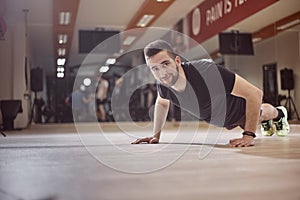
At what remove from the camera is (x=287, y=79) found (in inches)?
278

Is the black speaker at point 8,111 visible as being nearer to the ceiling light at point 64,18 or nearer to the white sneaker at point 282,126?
the ceiling light at point 64,18

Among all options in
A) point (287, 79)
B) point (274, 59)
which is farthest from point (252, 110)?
point (274, 59)

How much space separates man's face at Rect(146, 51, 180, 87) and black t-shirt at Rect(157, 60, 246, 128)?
0.09 meters

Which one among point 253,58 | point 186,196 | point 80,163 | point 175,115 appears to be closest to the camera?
point 186,196

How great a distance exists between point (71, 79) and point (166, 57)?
29.9 ft

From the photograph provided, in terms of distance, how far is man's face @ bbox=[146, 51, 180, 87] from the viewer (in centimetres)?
232

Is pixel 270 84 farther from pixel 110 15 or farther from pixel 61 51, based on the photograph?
pixel 61 51

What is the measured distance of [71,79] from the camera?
11148mm

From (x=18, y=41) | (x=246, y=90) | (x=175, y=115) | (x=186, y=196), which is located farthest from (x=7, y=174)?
(x=175, y=115)

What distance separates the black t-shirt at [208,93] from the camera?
7.76 feet

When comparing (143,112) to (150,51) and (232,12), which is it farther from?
(150,51)

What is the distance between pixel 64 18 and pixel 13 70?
135 centimetres

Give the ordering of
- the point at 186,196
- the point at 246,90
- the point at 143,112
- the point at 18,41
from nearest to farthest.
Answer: the point at 186,196 < the point at 246,90 < the point at 18,41 < the point at 143,112

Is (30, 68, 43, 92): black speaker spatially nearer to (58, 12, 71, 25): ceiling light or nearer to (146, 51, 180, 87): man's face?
(58, 12, 71, 25): ceiling light
